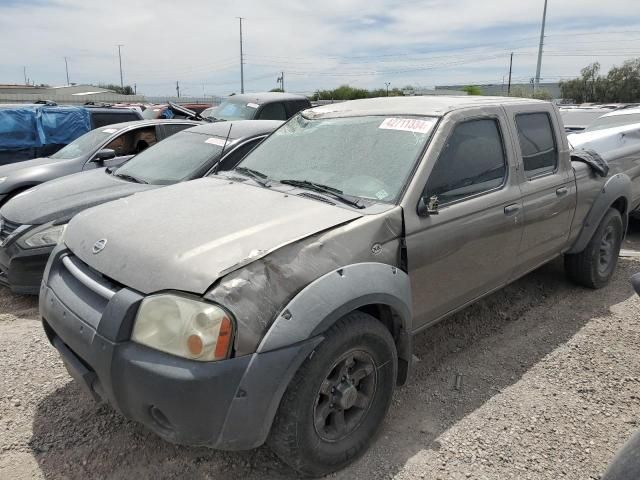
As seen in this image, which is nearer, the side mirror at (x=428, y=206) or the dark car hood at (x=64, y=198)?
the side mirror at (x=428, y=206)

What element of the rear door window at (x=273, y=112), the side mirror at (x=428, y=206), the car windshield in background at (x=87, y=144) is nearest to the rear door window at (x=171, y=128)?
the car windshield in background at (x=87, y=144)

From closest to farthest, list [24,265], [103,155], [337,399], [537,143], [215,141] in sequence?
[337,399]
[537,143]
[24,265]
[215,141]
[103,155]

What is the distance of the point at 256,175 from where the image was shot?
136 inches

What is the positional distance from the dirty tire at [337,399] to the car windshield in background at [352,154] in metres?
0.82

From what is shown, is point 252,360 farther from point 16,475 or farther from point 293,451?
point 16,475

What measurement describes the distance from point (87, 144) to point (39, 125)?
11.5ft

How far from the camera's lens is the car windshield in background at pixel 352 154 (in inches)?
116

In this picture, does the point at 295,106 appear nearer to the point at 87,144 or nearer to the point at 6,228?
the point at 87,144

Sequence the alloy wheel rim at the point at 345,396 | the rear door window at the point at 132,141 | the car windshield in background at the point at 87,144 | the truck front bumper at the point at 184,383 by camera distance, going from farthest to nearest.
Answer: the rear door window at the point at 132,141 → the car windshield in background at the point at 87,144 → the alloy wheel rim at the point at 345,396 → the truck front bumper at the point at 184,383

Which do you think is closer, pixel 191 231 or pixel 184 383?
pixel 184 383

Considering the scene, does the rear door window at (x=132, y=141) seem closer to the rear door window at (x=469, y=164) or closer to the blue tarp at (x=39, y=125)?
the blue tarp at (x=39, y=125)

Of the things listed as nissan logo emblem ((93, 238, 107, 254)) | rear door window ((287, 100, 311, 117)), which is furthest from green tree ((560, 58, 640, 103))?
nissan logo emblem ((93, 238, 107, 254))

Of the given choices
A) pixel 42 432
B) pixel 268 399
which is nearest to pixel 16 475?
pixel 42 432

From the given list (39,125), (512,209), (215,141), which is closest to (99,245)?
(512,209)
